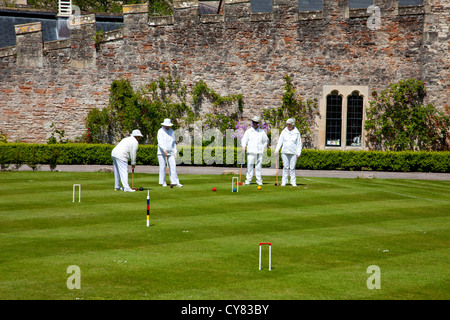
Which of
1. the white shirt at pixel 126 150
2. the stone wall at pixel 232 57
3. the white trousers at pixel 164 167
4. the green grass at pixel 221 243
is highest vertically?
the stone wall at pixel 232 57

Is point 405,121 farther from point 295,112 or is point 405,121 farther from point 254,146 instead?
point 254,146

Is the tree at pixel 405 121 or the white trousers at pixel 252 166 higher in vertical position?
the tree at pixel 405 121

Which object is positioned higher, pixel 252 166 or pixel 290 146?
pixel 290 146

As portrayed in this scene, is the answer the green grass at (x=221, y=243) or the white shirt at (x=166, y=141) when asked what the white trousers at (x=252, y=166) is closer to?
the green grass at (x=221, y=243)

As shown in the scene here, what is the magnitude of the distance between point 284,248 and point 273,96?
1577 cm

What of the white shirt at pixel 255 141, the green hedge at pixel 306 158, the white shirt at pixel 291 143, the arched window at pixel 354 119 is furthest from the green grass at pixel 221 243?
the arched window at pixel 354 119

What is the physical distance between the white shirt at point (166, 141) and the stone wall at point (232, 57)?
28.9ft

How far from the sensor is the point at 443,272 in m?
7.00

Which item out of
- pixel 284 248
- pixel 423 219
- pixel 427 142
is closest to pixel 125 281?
pixel 284 248

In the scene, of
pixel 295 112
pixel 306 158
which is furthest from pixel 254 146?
pixel 295 112

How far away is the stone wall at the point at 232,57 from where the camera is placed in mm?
22141

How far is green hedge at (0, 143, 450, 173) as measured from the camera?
20859 mm

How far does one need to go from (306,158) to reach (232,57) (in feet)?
18.7

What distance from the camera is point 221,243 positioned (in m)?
8.34
